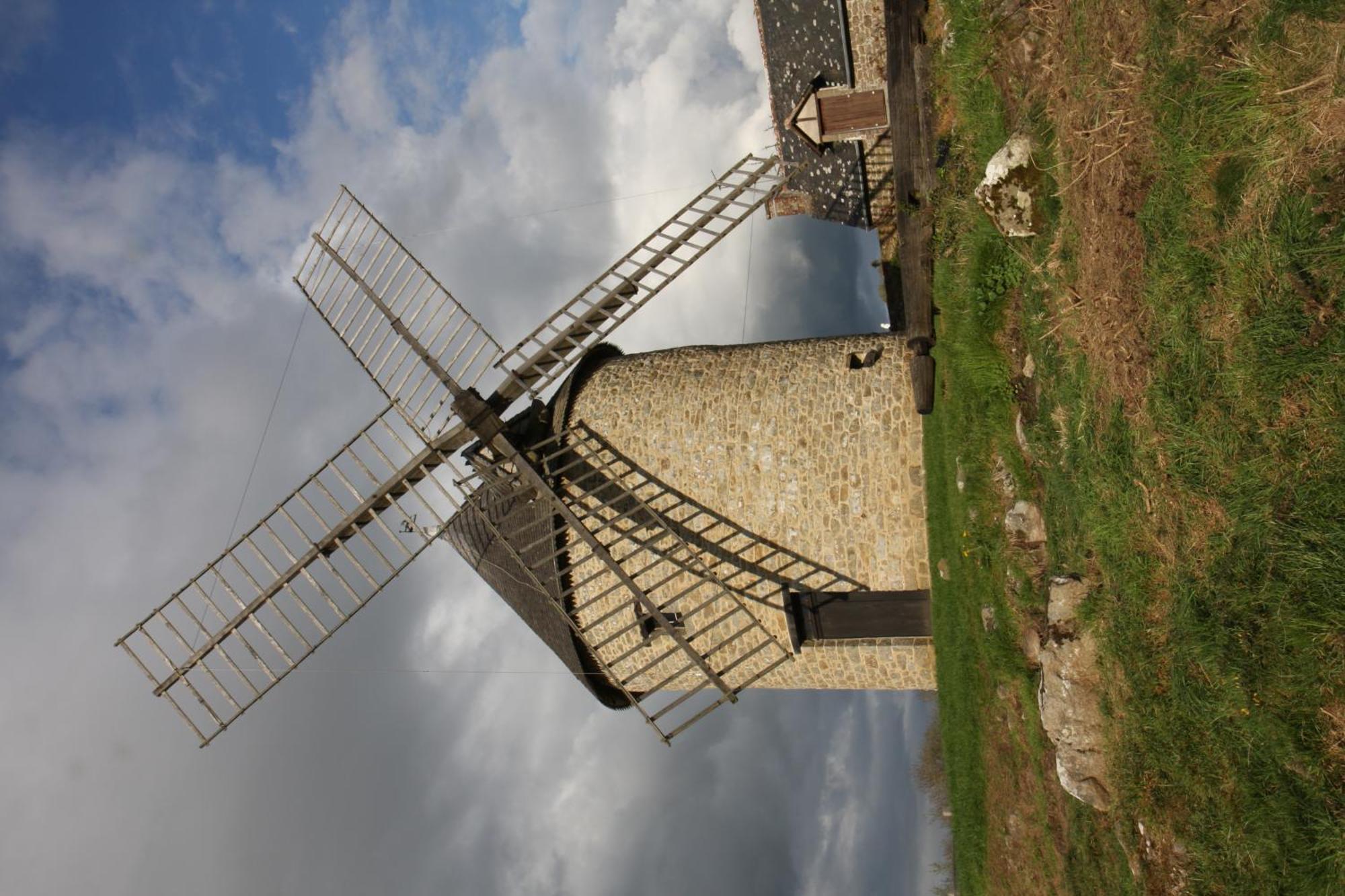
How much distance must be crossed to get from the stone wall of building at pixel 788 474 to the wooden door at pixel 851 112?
4028 millimetres

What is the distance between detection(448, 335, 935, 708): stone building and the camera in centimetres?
877

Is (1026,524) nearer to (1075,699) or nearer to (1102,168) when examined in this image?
(1075,699)

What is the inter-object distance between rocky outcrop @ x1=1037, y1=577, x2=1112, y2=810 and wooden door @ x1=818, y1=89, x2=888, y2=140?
25.0 feet

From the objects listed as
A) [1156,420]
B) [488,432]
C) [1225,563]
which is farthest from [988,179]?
[488,432]

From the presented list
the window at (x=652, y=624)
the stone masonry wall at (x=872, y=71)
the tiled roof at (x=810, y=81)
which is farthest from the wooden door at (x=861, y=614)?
the tiled roof at (x=810, y=81)

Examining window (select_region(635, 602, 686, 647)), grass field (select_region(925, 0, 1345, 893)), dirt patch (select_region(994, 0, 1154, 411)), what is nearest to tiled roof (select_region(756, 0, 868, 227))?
grass field (select_region(925, 0, 1345, 893))

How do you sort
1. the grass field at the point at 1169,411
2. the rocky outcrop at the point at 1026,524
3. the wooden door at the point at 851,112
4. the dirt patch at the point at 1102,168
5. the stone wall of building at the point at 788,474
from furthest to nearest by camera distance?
1. the wooden door at the point at 851,112
2. the stone wall of building at the point at 788,474
3. the rocky outcrop at the point at 1026,524
4. the dirt patch at the point at 1102,168
5. the grass field at the point at 1169,411

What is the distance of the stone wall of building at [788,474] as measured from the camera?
874 cm

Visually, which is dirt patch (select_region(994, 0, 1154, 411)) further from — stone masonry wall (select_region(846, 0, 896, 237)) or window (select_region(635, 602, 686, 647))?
window (select_region(635, 602, 686, 647))

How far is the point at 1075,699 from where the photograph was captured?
6.09 metres

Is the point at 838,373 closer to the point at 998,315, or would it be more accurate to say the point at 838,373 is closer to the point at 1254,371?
the point at 998,315

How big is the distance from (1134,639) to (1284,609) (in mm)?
1397

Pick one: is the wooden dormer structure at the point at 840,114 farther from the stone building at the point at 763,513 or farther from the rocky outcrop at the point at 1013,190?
the rocky outcrop at the point at 1013,190

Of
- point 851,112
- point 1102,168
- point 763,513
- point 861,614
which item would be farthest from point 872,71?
point 861,614
